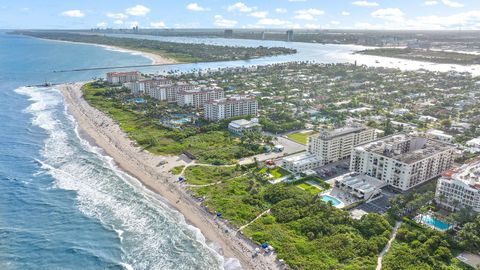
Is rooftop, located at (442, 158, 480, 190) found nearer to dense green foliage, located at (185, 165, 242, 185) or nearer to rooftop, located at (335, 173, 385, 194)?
rooftop, located at (335, 173, 385, 194)

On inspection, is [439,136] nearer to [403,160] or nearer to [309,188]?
[403,160]

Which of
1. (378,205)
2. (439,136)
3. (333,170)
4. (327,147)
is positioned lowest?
(378,205)

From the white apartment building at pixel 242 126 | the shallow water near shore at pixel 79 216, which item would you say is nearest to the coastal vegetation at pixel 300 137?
the white apartment building at pixel 242 126

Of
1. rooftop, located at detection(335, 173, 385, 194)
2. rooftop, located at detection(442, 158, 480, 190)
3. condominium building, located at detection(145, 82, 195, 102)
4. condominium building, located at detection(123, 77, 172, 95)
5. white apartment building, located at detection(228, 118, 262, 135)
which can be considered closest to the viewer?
rooftop, located at detection(442, 158, 480, 190)

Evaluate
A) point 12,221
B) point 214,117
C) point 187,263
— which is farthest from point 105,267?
point 214,117

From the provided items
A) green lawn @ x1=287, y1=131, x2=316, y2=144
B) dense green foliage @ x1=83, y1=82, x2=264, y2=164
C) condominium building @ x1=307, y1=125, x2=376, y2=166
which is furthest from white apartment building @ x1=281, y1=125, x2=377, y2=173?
green lawn @ x1=287, y1=131, x2=316, y2=144

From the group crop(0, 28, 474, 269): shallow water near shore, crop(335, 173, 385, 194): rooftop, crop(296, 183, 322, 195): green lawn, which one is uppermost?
crop(335, 173, 385, 194): rooftop

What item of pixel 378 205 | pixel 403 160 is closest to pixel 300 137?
pixel 403 160
